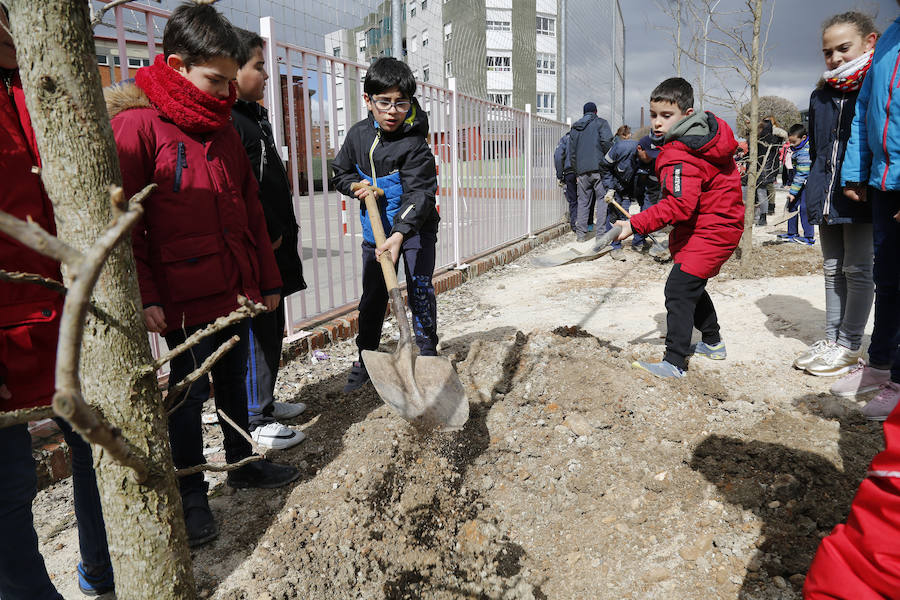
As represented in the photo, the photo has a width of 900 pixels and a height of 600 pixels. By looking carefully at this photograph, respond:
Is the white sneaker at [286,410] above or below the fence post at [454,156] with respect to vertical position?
below

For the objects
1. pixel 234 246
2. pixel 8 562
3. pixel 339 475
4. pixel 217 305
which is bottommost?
pixel 339 475

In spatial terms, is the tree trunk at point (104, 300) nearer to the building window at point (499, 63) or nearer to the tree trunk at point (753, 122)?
the tree trunk at point (753, 122)

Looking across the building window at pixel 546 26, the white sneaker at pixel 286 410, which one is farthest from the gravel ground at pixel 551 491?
the building window at pixel 546 26

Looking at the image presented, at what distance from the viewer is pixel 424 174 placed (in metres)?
3.05

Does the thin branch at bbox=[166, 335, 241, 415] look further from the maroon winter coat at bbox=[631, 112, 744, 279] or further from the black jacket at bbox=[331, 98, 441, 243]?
the maroon winter coat at bbox=[631, 112, 744, 279]

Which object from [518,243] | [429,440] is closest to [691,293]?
[429,440]

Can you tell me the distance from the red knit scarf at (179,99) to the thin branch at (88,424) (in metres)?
1.31

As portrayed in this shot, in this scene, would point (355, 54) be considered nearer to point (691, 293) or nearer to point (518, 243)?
point (691, 293)

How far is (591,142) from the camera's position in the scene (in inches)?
362

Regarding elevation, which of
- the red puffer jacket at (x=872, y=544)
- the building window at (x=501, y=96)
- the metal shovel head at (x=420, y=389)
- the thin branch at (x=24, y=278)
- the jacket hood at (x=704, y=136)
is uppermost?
the building window at (x=501, y=96)

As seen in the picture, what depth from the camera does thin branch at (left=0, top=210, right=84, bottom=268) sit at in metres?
0.56

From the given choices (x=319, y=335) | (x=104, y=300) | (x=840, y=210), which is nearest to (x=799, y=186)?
(x=840, y=210)

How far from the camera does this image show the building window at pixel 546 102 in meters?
35.4

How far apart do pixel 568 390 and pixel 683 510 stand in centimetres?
100
